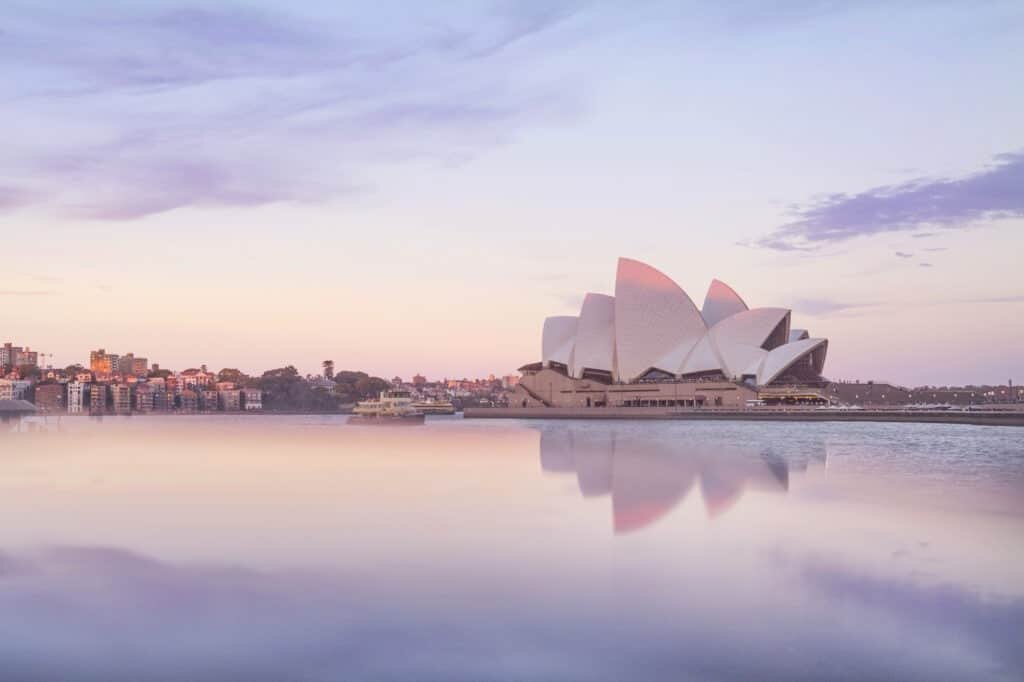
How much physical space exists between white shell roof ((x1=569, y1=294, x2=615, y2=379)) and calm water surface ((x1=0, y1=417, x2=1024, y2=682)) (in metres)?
56.6

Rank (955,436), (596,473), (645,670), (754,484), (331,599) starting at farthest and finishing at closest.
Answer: (955,436) → (596,473) → (754,484) → (331,599) → (645,670)

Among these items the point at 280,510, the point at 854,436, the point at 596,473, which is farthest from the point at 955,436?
the point at 280,510

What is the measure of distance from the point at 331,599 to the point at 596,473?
615 inches

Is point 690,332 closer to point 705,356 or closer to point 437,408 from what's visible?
point 705,356

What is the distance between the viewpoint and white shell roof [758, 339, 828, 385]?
2908 inches

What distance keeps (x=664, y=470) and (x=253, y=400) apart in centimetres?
14848

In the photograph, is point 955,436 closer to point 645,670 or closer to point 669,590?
point 669,590

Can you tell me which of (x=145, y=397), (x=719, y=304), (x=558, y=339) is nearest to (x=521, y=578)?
(x=719, y=304)

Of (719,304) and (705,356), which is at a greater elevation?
(719,304)

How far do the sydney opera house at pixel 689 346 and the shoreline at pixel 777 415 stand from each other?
3436 mm

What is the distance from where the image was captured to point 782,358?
74188mm

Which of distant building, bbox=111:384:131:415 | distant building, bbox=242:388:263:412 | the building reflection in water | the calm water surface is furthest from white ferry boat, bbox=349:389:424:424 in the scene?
distant building, bbox=111:384:131:415

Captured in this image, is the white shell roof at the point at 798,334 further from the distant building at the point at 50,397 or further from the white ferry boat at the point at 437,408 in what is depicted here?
the distant building at the point at 50,397

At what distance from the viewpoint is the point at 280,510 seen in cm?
1781
